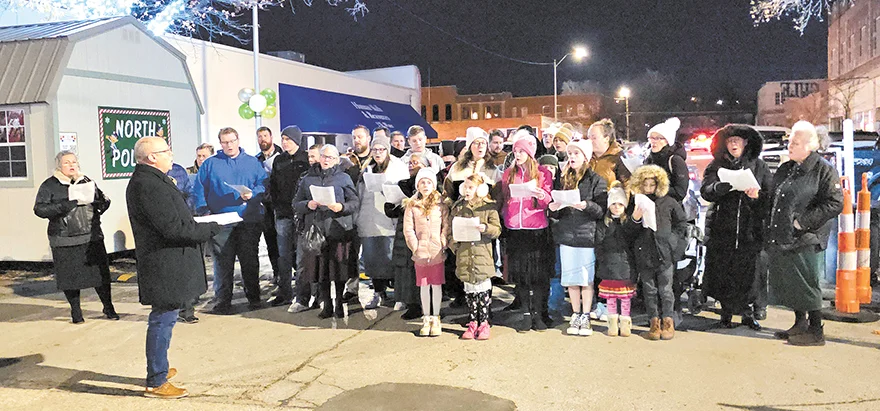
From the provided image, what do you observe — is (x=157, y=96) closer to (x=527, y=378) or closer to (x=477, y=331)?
(x=477, y=331)

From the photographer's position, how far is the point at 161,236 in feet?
15.9

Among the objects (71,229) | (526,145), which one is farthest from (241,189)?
(526,145)

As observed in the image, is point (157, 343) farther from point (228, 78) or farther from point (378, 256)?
point (228, 78)

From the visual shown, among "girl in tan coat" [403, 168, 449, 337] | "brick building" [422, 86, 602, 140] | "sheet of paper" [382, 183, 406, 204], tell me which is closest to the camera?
"girl in tan coat" [403, 168, 449, 337]

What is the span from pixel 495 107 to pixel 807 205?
210 feet

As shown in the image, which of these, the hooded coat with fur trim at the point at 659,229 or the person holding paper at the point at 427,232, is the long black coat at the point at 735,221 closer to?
the hooded coat with fur trim at the point at 659,229

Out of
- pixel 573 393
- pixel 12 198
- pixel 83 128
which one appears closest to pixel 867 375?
pixel 573 393

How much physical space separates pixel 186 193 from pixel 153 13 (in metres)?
10.3

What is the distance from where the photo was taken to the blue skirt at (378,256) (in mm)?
7441

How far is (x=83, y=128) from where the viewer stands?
1009 centimetres

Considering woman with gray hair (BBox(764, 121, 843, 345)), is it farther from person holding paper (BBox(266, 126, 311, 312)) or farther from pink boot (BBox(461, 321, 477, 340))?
person holding paper (BBox(266, 126, 311, 312))

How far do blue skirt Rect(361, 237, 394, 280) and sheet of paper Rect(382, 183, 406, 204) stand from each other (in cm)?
75

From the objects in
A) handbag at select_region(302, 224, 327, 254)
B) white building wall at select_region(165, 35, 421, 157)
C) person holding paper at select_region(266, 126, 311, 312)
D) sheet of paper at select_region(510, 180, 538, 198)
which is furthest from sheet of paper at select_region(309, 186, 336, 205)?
white building wall at select_region(165, 35, 421, 157)

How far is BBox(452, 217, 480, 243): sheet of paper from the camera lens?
20.1 ft
